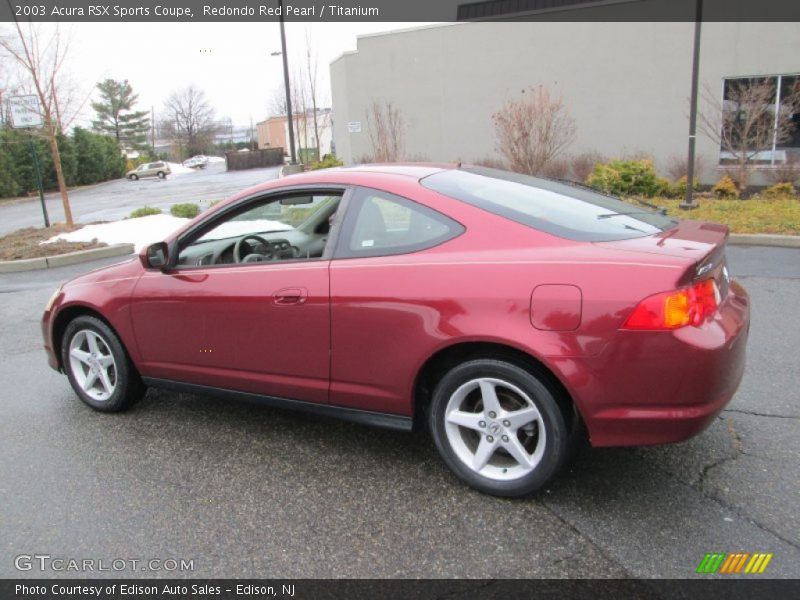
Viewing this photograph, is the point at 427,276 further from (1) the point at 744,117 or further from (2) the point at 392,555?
(1) the point at 744,117

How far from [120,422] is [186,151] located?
85.3 meters

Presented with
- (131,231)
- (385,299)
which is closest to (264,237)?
(385,299)

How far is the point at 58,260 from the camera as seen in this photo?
11.0 meters

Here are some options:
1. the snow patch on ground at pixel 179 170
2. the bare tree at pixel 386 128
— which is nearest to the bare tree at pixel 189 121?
the snow patch on ground at pixel 179 170

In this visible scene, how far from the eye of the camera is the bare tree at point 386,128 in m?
20.4

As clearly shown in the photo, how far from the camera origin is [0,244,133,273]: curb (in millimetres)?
10742

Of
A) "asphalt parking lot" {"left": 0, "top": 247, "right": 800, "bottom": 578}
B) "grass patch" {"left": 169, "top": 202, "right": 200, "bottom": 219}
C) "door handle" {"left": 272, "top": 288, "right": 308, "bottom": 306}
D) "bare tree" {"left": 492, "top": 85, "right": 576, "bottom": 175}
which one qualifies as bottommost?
"asphalt parking lot" {"left": 0, "top": 247, "right": 800, "bottom": 578}

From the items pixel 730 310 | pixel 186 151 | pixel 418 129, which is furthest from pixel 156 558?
pixel 186 151

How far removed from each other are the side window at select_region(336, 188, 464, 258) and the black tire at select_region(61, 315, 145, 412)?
5.88 feet

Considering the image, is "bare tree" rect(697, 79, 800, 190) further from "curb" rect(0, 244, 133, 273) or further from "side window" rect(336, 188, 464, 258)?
"curb" rect(0, 244, 133, 273)

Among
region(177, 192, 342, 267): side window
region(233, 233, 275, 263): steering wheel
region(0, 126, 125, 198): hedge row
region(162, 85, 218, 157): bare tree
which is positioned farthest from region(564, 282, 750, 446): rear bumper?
region(162, 85, 218, 157): bare tree

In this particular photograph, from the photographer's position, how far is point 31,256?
11.3 meters

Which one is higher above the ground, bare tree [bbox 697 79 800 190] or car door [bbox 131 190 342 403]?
bare tree [bbox 697 79 800 190]

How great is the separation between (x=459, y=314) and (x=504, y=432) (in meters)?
0.58
